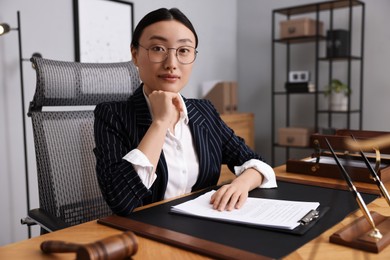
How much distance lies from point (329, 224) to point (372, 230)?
85 millimetres

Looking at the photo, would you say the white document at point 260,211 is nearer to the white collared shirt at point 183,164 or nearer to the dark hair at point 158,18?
the white collared shirt at point 183,164

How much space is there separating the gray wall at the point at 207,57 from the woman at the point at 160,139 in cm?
122

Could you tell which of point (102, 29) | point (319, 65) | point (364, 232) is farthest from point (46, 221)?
point (319, 65)

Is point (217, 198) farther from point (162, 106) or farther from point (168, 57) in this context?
point (168, 57)

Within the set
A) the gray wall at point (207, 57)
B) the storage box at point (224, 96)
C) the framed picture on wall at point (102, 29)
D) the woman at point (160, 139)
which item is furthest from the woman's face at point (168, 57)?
the storage box at point (224, 96)

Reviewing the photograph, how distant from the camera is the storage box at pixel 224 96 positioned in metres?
3.54

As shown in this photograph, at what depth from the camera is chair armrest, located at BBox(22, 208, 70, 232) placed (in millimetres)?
1094

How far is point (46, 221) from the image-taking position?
112 centimetres

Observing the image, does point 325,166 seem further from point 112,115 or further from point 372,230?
point 112,115

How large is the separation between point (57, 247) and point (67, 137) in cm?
73

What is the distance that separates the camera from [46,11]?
2.57 m

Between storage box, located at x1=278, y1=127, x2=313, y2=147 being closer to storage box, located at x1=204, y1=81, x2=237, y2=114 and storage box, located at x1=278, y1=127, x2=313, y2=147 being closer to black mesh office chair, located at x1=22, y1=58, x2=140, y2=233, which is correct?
storage box, located at x1=204, y1=81, x2=237, y2=114

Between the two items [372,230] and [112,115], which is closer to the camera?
[372,230]

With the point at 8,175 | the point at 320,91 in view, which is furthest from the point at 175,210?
the point at 320,91
